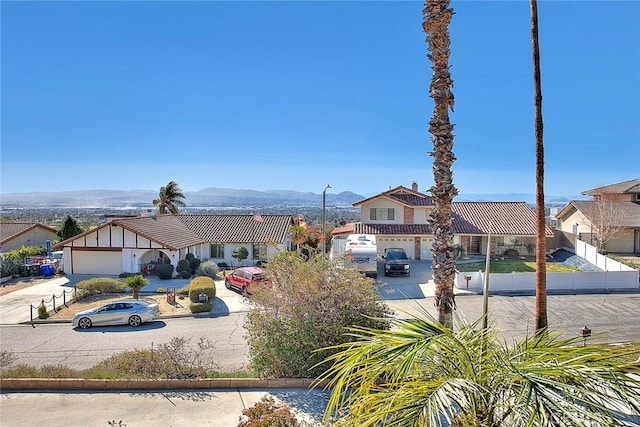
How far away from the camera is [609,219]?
33406 millimetres

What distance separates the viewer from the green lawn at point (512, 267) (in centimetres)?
2922

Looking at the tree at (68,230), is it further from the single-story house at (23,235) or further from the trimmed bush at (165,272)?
the trimmed bush at (165,272)

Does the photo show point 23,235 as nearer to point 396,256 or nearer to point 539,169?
point 396,256

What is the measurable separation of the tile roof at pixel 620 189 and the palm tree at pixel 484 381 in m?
41.4

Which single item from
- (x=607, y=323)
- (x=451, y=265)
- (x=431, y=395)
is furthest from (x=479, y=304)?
(x=431, y=395)

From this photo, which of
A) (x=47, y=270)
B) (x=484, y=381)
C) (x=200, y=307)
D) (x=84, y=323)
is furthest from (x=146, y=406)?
(x=47, y=270)

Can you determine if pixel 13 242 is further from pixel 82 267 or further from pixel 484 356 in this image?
pixel 484 356

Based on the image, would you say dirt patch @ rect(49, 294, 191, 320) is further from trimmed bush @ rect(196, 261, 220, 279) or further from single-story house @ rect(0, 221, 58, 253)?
single-story house @ rect(0, 221, 58, 253)

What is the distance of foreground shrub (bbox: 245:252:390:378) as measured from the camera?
11266mm

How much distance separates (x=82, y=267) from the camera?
105ft

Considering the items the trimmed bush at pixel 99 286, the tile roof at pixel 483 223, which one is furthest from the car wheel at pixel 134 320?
the tile roof at pixel 483 223

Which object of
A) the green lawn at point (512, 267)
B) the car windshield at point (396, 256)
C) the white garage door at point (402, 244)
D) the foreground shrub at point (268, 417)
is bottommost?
the green lawn at point (512, 267)

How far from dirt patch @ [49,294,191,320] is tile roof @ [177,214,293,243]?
35.8 feet

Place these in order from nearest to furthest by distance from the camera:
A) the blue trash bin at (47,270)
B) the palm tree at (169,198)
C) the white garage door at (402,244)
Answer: the blue trash bin at (47,270) → the white garage door at (402,244) → the palm tree at (169,198)
